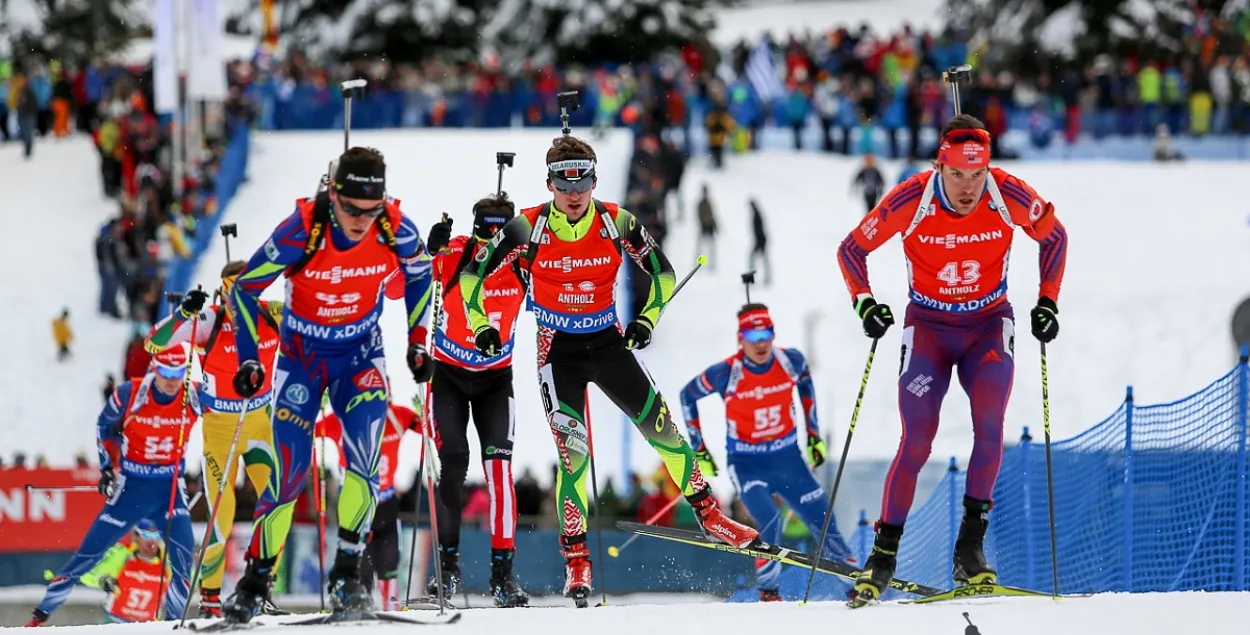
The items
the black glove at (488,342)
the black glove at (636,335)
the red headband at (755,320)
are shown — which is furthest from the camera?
the red headband at (755,320)

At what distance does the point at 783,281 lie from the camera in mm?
25938

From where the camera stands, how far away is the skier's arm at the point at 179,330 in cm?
1095

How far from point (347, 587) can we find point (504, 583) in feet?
6.46

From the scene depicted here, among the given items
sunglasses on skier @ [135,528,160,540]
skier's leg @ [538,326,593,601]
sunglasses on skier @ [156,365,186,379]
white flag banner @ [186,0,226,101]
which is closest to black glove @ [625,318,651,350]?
skier's leg @ [538,326,593,601]

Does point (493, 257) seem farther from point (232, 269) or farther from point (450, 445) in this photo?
point (232, 269)

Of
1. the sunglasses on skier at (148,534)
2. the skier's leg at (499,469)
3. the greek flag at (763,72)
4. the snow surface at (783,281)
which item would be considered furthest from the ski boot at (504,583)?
the greek flag at (763,72)

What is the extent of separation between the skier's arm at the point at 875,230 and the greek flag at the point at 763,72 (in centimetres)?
2427

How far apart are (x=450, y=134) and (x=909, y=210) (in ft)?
78.2

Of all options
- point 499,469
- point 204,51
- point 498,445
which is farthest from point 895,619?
point 204,51

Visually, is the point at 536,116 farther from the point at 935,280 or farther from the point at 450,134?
the point at 935,280

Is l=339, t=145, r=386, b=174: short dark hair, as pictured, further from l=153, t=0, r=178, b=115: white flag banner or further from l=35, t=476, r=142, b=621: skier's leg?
l=153, t=0, r=178, b=115: white flag banner

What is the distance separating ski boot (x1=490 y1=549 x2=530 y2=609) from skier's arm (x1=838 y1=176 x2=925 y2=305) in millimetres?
2556

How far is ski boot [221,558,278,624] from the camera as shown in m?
7.69

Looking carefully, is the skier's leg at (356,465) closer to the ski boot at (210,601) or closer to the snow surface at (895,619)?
the snow surface at (895,619)
